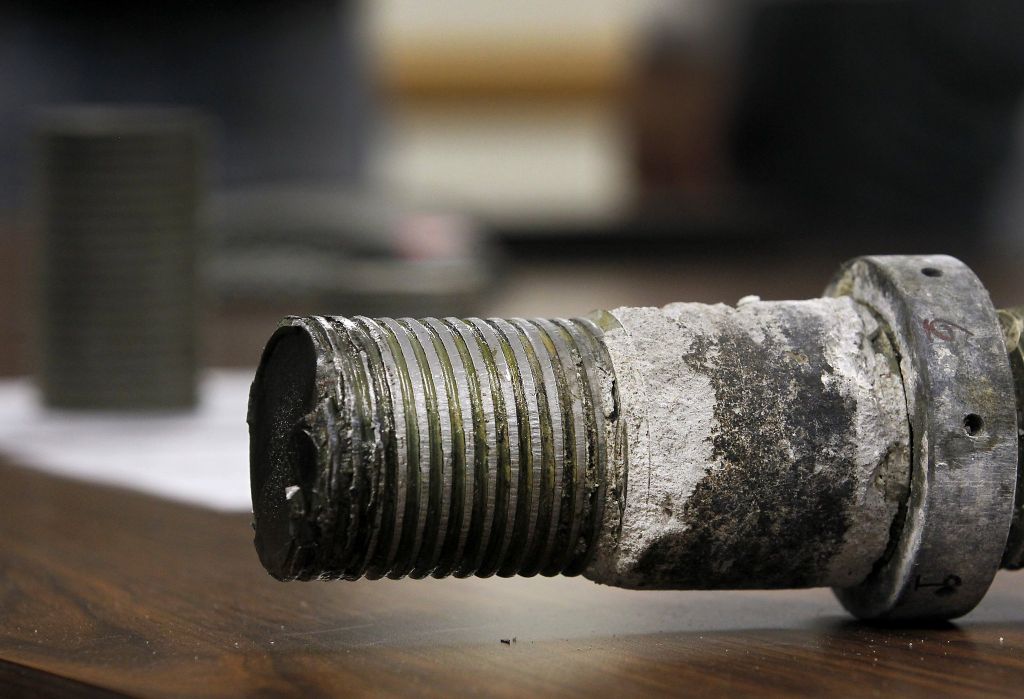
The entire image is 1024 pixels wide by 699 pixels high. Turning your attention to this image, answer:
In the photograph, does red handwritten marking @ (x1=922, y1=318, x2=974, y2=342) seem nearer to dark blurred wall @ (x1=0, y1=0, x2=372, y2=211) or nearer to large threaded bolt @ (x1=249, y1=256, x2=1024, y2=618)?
large threaded bolt @ (x1=249, y1=256, x2=1024, y2=618)

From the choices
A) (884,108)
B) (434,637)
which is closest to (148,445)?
(434,637)

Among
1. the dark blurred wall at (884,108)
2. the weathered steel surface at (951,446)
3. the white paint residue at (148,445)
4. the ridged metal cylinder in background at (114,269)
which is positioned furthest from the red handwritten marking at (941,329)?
the dark blurred wall at (884,108)

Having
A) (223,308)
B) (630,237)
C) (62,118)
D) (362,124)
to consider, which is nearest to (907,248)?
(630,237)

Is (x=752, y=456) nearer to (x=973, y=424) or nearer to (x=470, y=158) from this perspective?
(x=973, y=424)

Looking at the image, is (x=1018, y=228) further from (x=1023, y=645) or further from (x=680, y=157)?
(x=1023, y=645)

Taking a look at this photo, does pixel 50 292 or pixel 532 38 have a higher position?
pixel 532 38

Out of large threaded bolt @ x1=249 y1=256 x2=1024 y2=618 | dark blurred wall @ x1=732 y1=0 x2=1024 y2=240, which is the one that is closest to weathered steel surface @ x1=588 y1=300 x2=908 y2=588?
large threaded bolt @ x1=249 y1=256 x2=1024 y2=618
